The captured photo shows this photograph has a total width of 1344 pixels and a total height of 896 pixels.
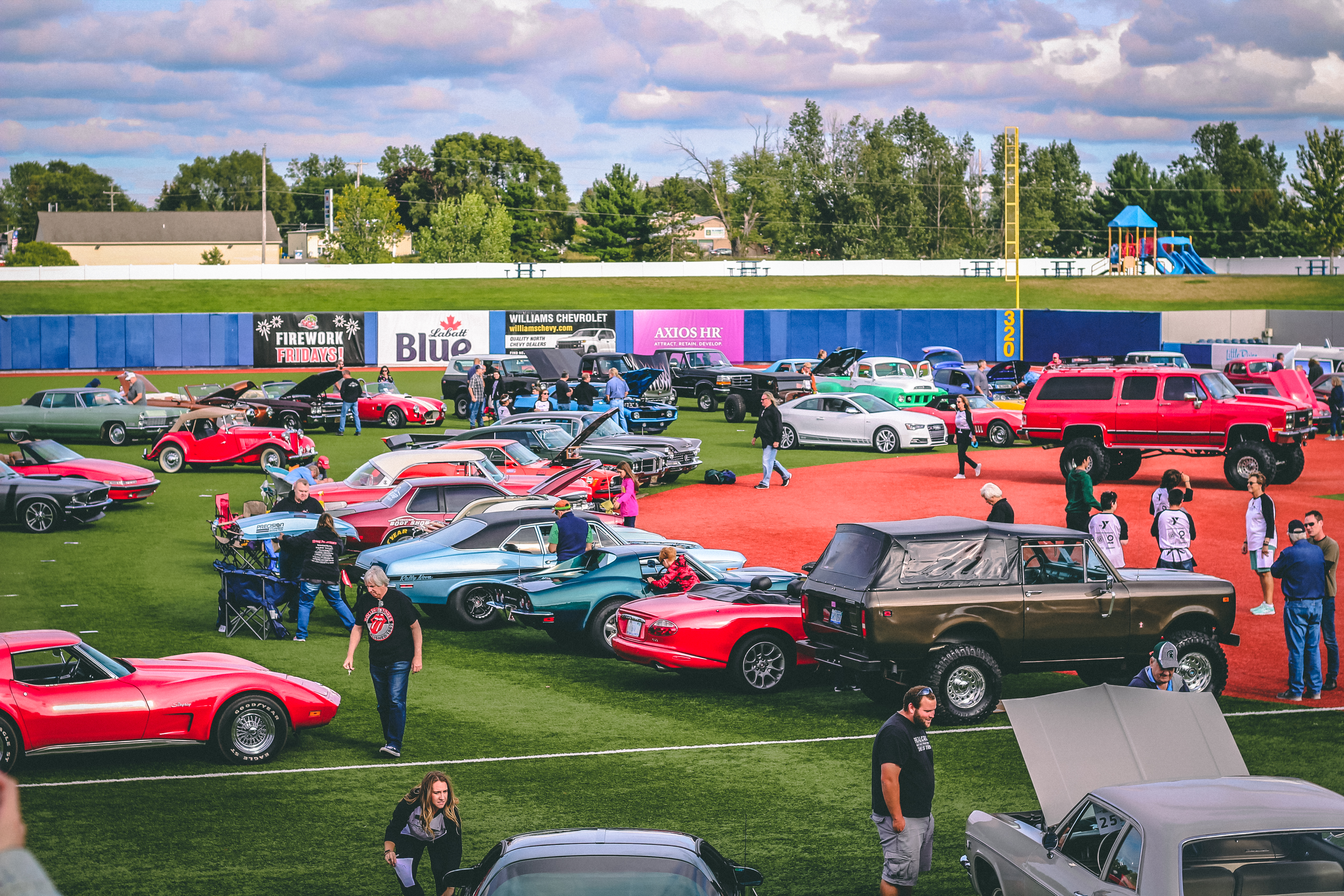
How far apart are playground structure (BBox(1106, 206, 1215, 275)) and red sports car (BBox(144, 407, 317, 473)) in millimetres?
67775

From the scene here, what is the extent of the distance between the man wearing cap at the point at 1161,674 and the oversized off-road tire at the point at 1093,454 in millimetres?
13878

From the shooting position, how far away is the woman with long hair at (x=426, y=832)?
6.82 meters

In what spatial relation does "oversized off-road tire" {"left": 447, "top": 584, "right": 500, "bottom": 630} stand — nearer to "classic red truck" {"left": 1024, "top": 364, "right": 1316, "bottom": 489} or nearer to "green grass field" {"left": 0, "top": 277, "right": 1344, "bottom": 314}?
"classic red truck" {"left": 1024, "top": 364, "right": 1316, "bottom": 489}

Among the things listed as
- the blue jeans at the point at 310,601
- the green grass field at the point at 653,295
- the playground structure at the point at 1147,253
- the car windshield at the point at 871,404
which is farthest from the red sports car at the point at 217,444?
the playground structure at the point at 1147,253

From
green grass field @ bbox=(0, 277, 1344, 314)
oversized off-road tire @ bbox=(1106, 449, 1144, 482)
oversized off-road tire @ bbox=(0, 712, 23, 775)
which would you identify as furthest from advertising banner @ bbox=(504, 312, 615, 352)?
oversized off-road tire @ bbox=(0, 712, 23, 775)

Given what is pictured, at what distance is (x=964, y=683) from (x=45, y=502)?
16.2m

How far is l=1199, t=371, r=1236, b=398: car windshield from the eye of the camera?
2422cm

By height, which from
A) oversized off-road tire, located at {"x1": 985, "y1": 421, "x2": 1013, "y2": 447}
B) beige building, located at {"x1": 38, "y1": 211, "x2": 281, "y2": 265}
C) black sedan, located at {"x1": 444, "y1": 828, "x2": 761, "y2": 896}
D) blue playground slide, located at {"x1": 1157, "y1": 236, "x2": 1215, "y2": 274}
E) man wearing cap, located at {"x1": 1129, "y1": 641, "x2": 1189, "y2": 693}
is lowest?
man wearing cap, located at {"x1": 1129, "y1": 641, "x2": 1189, "y2": 693}

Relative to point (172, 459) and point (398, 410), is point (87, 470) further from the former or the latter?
point (398, 410)

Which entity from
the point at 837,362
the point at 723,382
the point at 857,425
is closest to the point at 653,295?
the point at 723,382

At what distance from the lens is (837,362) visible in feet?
129

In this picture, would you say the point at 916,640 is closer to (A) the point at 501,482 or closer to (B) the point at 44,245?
(A) the point at 501,482

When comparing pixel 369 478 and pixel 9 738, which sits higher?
pixel 369 478

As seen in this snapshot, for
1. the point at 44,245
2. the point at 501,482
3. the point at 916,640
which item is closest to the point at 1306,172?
the point at 501,482
